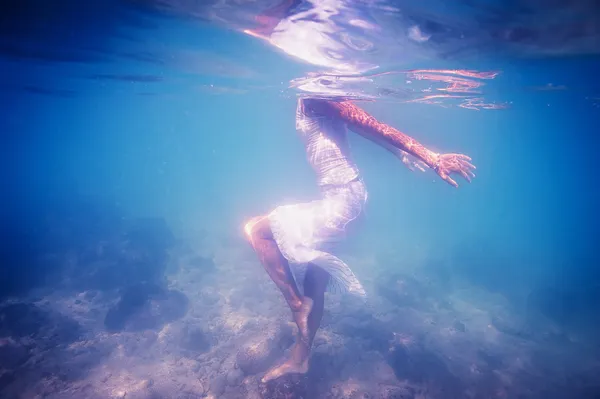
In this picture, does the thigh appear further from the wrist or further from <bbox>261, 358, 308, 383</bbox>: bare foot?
the wrist

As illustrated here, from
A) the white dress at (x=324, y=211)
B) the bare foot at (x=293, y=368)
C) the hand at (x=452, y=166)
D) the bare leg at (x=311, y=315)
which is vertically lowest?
the bare foot at (x=293, y=368)

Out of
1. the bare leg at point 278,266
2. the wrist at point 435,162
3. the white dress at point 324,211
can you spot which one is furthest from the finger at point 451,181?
the bare leg at point 278,266

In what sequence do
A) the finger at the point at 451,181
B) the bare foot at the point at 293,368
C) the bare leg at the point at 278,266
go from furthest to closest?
the bare foot at the point at 293,368
the bare leg at the point at 278,266
the finger at the point at 451,181

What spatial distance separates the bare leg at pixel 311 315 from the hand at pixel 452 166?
2297 millimetres

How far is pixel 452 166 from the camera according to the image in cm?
414

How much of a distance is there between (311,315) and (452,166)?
316cm

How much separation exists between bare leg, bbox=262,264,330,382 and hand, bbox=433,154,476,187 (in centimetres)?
230

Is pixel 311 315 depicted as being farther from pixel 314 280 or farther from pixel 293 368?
pixel 293 368

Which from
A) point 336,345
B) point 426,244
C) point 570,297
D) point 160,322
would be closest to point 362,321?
point 336,345

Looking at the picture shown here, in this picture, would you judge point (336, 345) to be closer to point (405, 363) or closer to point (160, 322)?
point (405, 363)

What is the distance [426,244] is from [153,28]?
31748 millimetres

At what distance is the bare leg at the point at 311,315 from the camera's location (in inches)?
200

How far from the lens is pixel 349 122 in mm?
4957

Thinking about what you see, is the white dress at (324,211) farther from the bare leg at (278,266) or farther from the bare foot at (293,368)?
the bare foot at (293,368)
